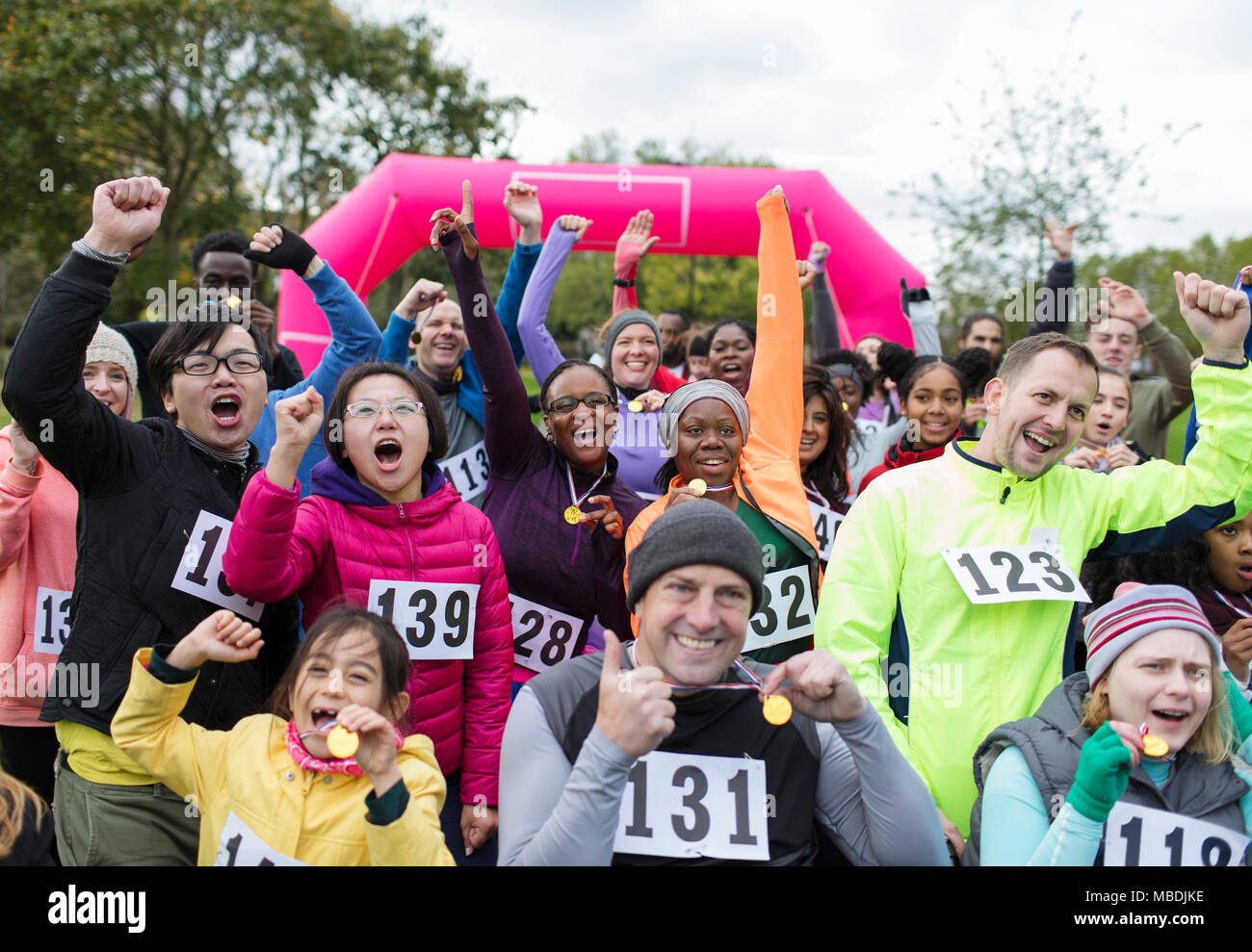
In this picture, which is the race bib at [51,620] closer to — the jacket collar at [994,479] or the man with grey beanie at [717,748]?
the man with grey beanie at [717,748]

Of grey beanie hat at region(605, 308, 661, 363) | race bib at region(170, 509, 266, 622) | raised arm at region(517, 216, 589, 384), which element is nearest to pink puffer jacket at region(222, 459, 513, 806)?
race bib at region(170, 509, 266, 622)

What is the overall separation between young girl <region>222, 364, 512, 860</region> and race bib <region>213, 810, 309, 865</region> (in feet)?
1.96

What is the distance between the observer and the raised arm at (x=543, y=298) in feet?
15.0

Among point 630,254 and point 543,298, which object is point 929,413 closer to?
point 630,254

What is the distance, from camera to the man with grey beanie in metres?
2.26

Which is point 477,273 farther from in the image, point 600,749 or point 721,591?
point 600,749

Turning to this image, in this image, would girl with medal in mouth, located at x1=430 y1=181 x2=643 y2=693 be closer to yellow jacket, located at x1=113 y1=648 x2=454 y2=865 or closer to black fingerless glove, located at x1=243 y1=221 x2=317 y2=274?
black fingerless glove, located at x1=243 y1=221 x2=317 y2=274

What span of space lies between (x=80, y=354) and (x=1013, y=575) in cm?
283

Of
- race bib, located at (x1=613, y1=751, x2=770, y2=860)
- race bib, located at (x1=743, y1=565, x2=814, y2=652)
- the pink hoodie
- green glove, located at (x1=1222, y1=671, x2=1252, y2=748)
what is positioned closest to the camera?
race bib, located at (x1=613, y1=751, x2=770, y2=860)

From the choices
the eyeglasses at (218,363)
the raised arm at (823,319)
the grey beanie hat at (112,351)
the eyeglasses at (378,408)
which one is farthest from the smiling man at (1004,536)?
the raised arm at (823,319)

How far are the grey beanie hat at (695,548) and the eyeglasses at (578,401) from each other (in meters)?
1.47

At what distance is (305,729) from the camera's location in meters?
2.43

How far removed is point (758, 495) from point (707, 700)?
1328 mm
